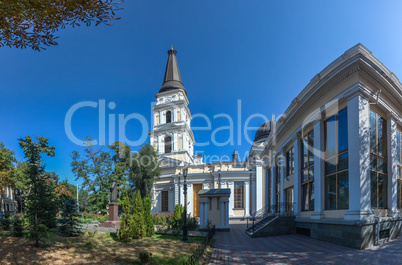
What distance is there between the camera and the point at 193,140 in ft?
174

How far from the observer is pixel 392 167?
1259 cm

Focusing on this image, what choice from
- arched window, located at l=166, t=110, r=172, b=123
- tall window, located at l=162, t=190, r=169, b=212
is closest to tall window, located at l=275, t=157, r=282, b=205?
tall window, located at l=162, t=190, r=169, b=212

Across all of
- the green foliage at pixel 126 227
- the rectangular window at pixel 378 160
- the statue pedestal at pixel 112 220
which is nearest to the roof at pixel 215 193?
the statue pedestal at pixel 112 220

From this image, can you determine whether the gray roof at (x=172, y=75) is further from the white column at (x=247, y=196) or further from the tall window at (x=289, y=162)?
the tall window at (x=289, y=162)

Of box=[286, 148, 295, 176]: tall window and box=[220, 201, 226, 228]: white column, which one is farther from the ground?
box=[286, 148, 295, 176]: tall window

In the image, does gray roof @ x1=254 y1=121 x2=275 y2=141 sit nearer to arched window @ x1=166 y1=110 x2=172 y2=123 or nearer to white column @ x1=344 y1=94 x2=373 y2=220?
arched window @ x1=166 y1=110 x2=172 y2=123

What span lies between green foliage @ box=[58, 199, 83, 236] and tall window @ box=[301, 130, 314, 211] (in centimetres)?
1358

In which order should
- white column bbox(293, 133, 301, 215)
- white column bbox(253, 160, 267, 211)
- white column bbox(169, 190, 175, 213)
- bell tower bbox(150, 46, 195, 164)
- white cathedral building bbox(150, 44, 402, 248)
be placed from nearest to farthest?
1. white cathedral building bbox(150, 44, 402, 248)
2. white column bbox(293, 133, 301, 215)
3. white column bbox(253, 160, 267, 211)
4. white column bbox(169, 190, 175, 213)
5. bell tower bbox(150, 46, 195, 164)

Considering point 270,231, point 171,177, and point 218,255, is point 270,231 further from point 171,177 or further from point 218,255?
point 171,177

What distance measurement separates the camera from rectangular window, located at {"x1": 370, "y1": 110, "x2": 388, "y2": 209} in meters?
11.6

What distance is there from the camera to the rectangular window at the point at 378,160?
1159 centimetres

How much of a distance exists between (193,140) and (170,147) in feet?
30.1

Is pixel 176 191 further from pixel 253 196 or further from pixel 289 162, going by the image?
pixel 289 162

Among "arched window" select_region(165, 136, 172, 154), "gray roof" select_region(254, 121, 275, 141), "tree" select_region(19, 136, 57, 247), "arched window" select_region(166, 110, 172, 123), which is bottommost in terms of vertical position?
"tree" select_region(19, 136, 57, 247)
